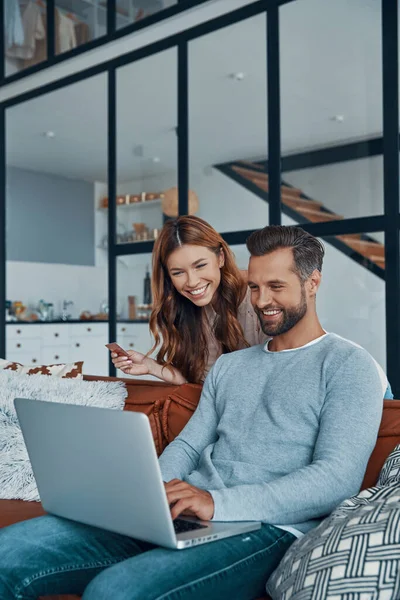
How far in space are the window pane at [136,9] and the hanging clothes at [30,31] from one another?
3.30 ft

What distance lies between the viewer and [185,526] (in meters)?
1.32

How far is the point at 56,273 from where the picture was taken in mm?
7195

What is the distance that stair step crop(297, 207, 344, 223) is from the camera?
3.41m

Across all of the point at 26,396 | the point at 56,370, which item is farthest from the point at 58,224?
the point at 26,396

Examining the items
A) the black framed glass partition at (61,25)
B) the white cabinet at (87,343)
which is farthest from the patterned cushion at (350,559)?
the white cabinet at (87,343)

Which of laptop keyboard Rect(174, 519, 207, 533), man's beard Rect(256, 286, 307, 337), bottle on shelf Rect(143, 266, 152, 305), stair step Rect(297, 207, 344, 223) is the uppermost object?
stair step Rect(297, 207, 344, 223)

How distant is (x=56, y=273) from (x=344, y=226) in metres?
4.44

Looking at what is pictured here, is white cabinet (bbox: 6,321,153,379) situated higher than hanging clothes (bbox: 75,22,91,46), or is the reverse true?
hanging clothes (bbox: 75,22,91,46)

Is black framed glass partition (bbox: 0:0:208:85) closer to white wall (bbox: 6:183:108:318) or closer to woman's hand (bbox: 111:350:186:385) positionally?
white wall (bbox: 6:183:108:318)

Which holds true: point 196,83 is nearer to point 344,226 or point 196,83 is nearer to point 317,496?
point 344,226

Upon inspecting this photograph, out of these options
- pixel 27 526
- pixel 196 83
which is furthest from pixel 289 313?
pixel 196 83

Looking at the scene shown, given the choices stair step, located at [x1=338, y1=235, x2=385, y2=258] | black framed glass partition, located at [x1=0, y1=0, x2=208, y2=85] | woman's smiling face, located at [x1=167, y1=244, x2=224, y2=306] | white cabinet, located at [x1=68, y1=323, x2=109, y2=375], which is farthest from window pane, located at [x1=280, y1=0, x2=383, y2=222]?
white cabinet, located at [x1=68, y1=323, x2=109, y2=375]

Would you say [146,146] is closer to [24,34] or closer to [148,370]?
[24,34]

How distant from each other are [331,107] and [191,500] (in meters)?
2.66
